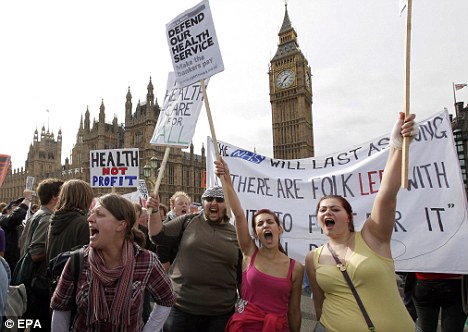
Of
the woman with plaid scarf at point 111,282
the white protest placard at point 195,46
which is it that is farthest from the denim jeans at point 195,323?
the white protest placard at point 195,46

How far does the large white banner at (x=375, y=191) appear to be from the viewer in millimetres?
2629

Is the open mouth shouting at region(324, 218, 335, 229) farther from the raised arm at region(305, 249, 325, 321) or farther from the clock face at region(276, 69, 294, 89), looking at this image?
the clock face at region(276, 69, 294, 89)

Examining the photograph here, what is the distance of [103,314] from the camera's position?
1.65 m

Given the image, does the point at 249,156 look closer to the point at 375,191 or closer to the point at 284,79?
the point at 375,191

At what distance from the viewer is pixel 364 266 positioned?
180 cm

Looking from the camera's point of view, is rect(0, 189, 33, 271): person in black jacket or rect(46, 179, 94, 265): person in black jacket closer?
rect(46, 179, 94, 265): person in black jacket

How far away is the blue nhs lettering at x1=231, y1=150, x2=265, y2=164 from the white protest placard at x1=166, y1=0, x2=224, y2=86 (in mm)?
1064

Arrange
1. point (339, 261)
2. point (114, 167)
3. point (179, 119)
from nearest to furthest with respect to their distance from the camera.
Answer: point (339, 261)
point (179, 119)
point (114, 167)

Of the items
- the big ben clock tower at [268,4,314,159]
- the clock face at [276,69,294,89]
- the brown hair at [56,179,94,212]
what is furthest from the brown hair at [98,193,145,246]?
the clock face at [276,69,294,89]

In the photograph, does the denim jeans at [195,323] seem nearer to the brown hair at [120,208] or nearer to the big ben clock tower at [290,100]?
the brown hair at [120,208]

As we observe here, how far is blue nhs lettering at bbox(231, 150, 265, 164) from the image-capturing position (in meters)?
3.75

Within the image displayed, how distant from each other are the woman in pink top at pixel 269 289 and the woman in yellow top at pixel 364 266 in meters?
0.15

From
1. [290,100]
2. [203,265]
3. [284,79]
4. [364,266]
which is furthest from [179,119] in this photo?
[284,79]

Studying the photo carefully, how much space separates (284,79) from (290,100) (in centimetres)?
387
